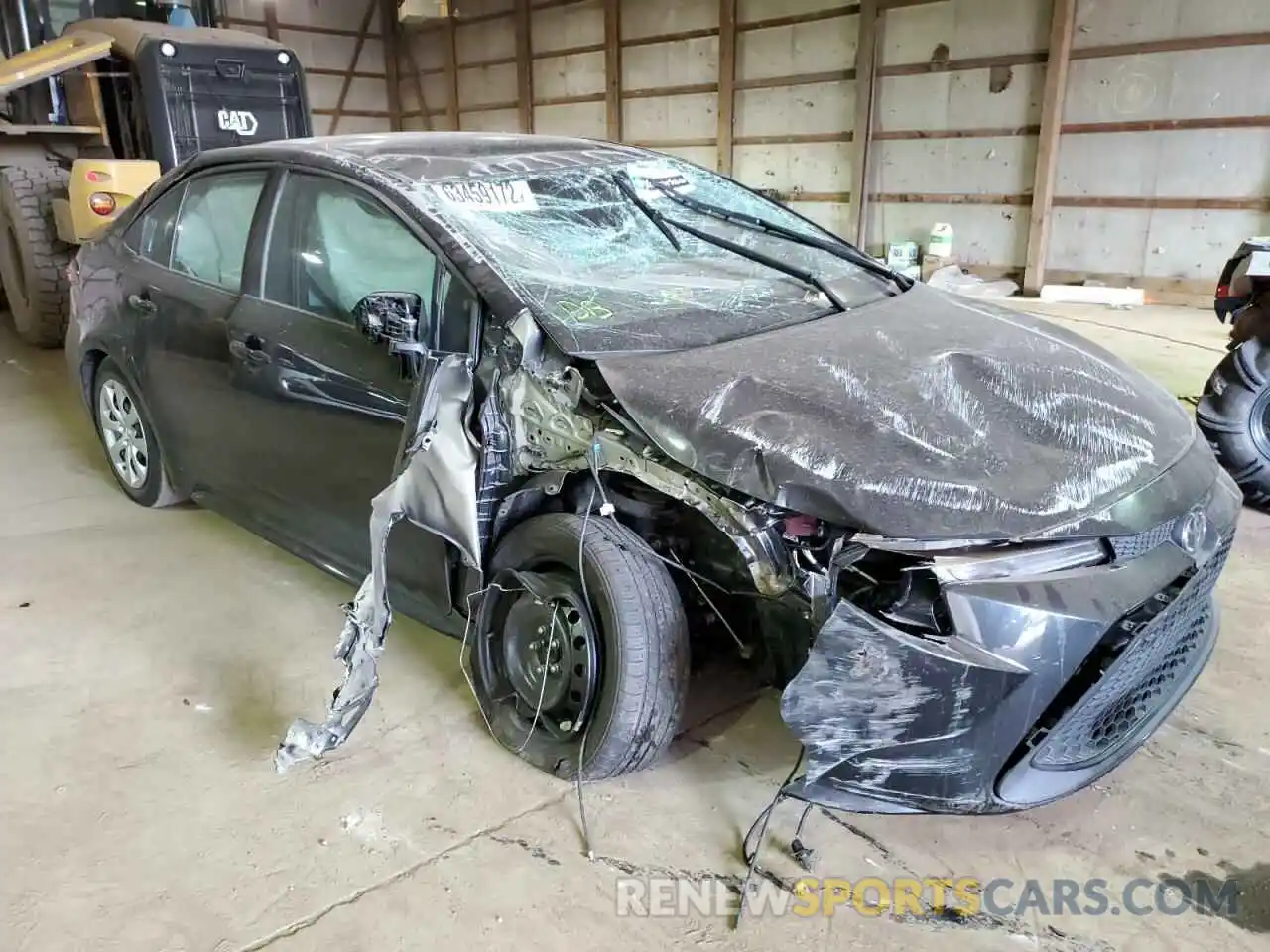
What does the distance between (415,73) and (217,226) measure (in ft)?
46.2

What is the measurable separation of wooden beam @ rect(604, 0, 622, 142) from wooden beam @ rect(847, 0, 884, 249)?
3.35 meters

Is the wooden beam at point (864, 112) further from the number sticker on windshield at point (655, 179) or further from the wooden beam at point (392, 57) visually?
the wooden beam at point (392, 57)

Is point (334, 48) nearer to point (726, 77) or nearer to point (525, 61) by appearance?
point (525, 61)

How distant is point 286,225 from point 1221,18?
8.28 meters

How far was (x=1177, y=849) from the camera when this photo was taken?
6.53 ft

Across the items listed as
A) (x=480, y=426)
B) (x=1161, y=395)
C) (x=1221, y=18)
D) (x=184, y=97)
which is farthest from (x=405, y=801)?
(x=1221, y=18)

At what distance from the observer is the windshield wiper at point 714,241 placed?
2631mm

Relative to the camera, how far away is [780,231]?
9.71 ft

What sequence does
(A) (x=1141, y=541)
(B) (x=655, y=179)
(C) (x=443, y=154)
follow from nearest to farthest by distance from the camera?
(A) (x=1141, y=541) → (C) (x=443, y=154) → (B) (x=655, y=179)

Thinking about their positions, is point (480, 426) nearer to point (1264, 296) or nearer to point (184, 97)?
point (1264, 296)

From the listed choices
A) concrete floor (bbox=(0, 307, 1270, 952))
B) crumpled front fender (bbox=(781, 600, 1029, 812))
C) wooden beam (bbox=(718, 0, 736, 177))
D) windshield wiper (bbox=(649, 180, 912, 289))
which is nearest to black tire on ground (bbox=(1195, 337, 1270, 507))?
concrete floor (bbox=(0, 307, 1270, 952))

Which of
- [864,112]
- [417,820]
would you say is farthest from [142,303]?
[864,112]

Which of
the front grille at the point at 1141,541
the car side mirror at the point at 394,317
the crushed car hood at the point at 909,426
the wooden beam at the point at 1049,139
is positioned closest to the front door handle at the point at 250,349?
the car side mirror at the point at 394,317

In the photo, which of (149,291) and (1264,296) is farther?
(1264,296)
